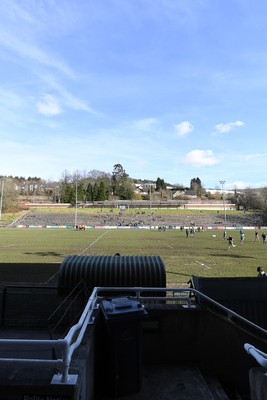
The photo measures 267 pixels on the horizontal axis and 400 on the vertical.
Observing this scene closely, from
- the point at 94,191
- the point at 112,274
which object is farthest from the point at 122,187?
the point at 112,274

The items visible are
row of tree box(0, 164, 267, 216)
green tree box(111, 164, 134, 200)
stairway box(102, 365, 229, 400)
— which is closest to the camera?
stairway box(102, 365, 229, 400)

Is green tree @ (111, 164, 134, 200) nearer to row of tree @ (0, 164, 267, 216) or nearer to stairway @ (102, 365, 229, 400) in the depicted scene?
row of tree @ (0, 164, 267, 216)

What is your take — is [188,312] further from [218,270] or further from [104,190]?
[104,190]

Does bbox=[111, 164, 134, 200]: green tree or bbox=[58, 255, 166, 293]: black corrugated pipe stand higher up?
bbox=[111, 164, 134, 200]: green tree

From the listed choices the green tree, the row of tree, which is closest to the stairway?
the row of tree

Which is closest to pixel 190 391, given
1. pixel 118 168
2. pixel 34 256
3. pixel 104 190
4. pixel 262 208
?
pixel 34 256

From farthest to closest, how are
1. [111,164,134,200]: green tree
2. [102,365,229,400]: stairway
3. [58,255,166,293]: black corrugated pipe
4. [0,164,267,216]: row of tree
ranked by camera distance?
[111,164,134,200]: green tree < [0,164,267,216]: row of tree < [58,255,166,293]: black corrugated pipe < [102,365,229,400]: stairway

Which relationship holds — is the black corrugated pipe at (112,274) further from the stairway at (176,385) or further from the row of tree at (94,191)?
the row of tree at (94,191)

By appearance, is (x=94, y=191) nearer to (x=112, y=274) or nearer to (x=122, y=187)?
(x=122, y=187)

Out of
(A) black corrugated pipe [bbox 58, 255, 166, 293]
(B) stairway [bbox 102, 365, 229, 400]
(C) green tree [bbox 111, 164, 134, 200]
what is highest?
(C) green tree [bbox 111, 164, 134, 200]

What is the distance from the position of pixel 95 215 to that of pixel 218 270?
260 feet

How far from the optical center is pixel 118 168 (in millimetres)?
171500

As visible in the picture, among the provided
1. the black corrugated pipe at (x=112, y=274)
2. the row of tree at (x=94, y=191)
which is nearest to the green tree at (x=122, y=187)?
the row of tree at (x=94, y=191)

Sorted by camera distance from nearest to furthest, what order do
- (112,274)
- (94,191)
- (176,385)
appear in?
(176,385), (112,274), (94,191)
